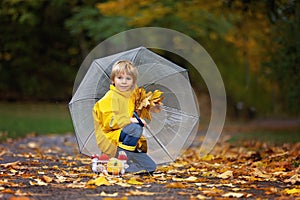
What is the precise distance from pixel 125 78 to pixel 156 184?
1.15 m

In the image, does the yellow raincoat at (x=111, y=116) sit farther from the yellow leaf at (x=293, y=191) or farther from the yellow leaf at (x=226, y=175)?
the yellow leaf at (x=293, y=191)

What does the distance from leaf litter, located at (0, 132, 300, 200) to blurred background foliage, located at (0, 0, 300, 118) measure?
177 inches

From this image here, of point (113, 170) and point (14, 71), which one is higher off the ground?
point (14, 71)

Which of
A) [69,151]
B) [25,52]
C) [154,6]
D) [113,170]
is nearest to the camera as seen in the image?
[113,170]

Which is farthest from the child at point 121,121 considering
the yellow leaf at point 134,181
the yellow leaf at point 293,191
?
the yellow leaf at point 293,191

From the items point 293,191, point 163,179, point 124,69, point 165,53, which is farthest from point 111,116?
point 165,53

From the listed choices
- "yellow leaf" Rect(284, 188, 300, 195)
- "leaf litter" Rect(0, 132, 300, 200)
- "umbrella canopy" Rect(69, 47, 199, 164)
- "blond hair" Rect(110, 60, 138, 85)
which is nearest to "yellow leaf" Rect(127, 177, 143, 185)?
"leaf litter" Rect(0, 132, 300, 200)

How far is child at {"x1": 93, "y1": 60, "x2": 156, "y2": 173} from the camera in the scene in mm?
5871

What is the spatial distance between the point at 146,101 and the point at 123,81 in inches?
12.4

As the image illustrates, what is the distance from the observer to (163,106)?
6449mm

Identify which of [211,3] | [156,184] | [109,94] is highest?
[211,3]

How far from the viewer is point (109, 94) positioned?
5.94 meters

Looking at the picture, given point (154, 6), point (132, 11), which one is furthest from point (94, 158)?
point (154, 6)

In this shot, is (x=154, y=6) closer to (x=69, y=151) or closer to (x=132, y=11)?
(x=132, y=11)
